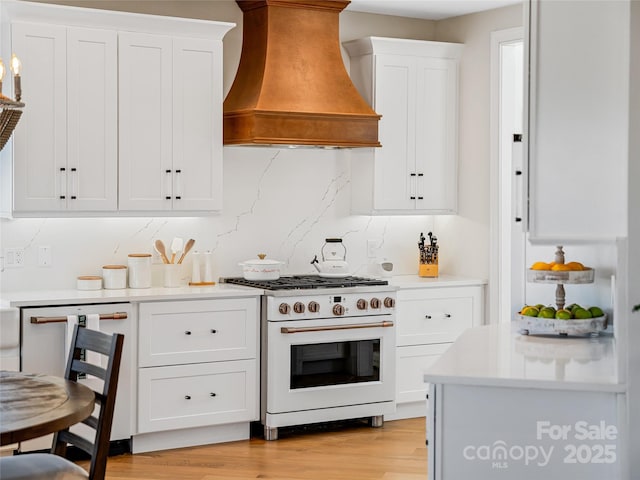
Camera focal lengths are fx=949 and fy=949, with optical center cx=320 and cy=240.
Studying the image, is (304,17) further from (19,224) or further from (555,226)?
(555,226)

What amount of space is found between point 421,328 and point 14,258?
250 cm

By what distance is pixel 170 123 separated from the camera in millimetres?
5332

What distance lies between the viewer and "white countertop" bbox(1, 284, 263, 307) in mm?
4816

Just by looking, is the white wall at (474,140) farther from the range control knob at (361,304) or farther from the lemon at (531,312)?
the lemon at (531,312)

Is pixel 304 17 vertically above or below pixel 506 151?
above

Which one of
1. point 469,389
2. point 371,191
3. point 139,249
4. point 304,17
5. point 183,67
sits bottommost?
point 469,389

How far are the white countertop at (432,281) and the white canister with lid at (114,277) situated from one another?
166 cm

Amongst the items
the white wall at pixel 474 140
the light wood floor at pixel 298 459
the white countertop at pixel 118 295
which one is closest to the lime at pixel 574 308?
the light wood floor at pixel 298 459

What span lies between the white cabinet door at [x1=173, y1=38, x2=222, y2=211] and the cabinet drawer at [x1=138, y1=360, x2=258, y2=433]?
36.7 inches

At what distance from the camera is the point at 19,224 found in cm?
527

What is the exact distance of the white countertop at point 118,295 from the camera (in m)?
4.82

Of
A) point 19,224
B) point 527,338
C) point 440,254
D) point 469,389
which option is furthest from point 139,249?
point 469,389

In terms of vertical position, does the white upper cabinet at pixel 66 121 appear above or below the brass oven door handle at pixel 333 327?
above

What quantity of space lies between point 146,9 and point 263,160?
3.81ft
